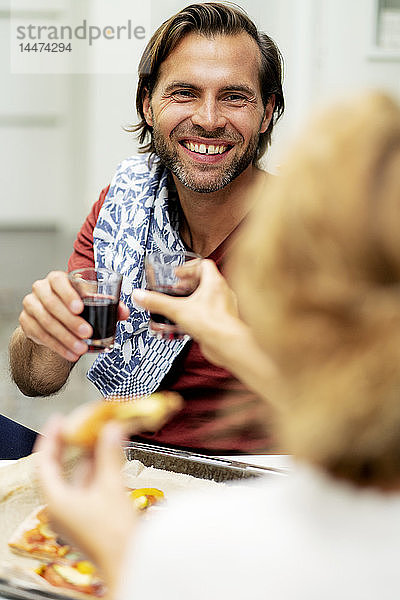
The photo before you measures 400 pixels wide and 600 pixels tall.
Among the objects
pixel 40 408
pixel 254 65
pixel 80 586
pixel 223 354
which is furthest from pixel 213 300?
pixel 40 408

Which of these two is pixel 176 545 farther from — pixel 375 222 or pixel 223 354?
pixel 223 354

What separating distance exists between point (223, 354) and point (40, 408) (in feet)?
7.69

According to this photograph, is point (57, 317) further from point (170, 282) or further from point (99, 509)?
point (99, 509)

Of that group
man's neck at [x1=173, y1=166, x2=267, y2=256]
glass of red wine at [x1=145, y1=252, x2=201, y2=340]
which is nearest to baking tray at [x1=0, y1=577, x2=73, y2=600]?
glass of red wine at [x1=145, y1=252, x2=201, y2=340]

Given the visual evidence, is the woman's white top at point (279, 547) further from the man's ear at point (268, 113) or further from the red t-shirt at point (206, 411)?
the man's ear at point (268, 113)

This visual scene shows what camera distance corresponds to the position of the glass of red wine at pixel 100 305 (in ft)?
4.84

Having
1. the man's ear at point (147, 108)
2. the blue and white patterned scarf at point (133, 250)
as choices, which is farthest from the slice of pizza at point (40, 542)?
the man's ear at point (147, 108)

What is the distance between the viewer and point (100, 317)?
4.89 feet

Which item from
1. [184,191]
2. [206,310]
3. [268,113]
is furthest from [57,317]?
[268,113]

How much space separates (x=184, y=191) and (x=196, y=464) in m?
0.87

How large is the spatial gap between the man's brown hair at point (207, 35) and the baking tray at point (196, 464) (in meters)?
1.02

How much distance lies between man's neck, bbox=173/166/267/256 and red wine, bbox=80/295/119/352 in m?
0.62

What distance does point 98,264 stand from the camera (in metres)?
2.07

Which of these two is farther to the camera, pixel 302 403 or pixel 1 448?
pixel 1 448
